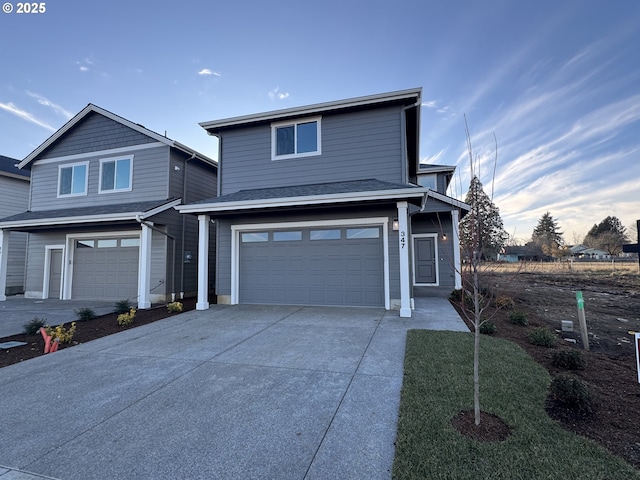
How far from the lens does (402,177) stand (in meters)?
8.45

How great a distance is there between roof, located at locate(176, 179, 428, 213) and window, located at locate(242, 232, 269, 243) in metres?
1.25

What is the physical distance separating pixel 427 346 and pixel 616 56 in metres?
10.6

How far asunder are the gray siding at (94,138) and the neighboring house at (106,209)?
39 mm

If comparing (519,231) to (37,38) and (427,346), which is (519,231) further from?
(37,38)

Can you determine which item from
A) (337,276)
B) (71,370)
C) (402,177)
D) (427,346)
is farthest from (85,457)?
(402,177)

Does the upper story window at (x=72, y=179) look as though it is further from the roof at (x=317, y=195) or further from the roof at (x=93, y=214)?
the roof at (x=317, y=195)

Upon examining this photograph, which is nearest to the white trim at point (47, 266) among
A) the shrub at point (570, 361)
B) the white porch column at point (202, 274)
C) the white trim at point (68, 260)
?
the white trim at point (68, 260)

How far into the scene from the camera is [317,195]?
295 inches

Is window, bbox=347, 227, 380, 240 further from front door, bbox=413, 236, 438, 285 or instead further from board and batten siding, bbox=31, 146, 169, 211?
board and batten siding, bbox=31, 146, 169, 211

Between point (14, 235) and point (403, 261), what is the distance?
17.4 meters

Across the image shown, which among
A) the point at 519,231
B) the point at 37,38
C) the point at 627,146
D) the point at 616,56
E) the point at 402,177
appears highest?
the point at 37,38

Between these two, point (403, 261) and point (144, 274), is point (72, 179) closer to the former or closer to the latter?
point (144, 274)

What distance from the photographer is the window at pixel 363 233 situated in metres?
8.33

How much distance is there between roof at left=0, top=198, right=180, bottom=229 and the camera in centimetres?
962
